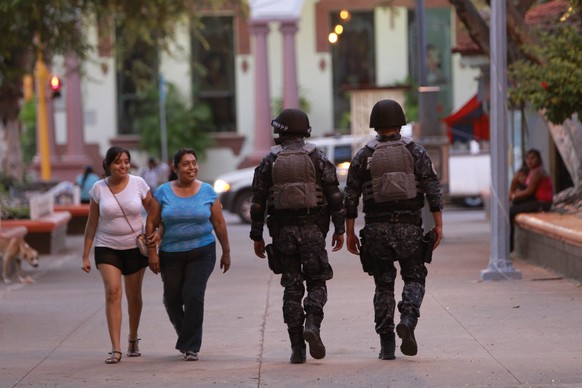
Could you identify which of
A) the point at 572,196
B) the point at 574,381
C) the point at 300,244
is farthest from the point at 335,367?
the point at 572,196

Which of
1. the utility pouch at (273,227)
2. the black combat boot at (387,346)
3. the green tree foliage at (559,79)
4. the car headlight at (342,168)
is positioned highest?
the green tree foliage at (559,79)

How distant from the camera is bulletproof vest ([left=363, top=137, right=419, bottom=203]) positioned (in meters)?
10.4

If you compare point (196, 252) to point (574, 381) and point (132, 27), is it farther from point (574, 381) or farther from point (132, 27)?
point (132, 27)

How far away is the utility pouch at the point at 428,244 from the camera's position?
1043cm

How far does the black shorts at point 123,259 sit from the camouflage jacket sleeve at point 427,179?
2220 millimetres

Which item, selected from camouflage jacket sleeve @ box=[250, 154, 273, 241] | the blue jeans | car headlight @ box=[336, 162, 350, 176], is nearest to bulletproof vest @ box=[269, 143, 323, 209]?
camouflage jacket sleeve @ box=[250, 154, 273, 241]

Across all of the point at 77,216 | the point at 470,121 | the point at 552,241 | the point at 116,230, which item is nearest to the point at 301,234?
the point at 116,230

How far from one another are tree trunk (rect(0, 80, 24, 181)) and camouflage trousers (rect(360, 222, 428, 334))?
1785 cm

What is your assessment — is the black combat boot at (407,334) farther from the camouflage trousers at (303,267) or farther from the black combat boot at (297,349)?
the black combat boot at (297,349)

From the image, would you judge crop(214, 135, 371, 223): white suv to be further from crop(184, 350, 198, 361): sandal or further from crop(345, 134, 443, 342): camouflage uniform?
crop(345, 134, 443, 342): camouflage uniform

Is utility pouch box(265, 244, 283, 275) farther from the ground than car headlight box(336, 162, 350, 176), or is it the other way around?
utility pouch box(265, 244, 283, 275)

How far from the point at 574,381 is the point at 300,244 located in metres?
2.16

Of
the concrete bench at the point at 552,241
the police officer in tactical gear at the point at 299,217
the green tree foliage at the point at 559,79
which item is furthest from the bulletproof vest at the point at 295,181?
the green tree foliage at the point at 559,79

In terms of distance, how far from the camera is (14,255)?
19219 mm
